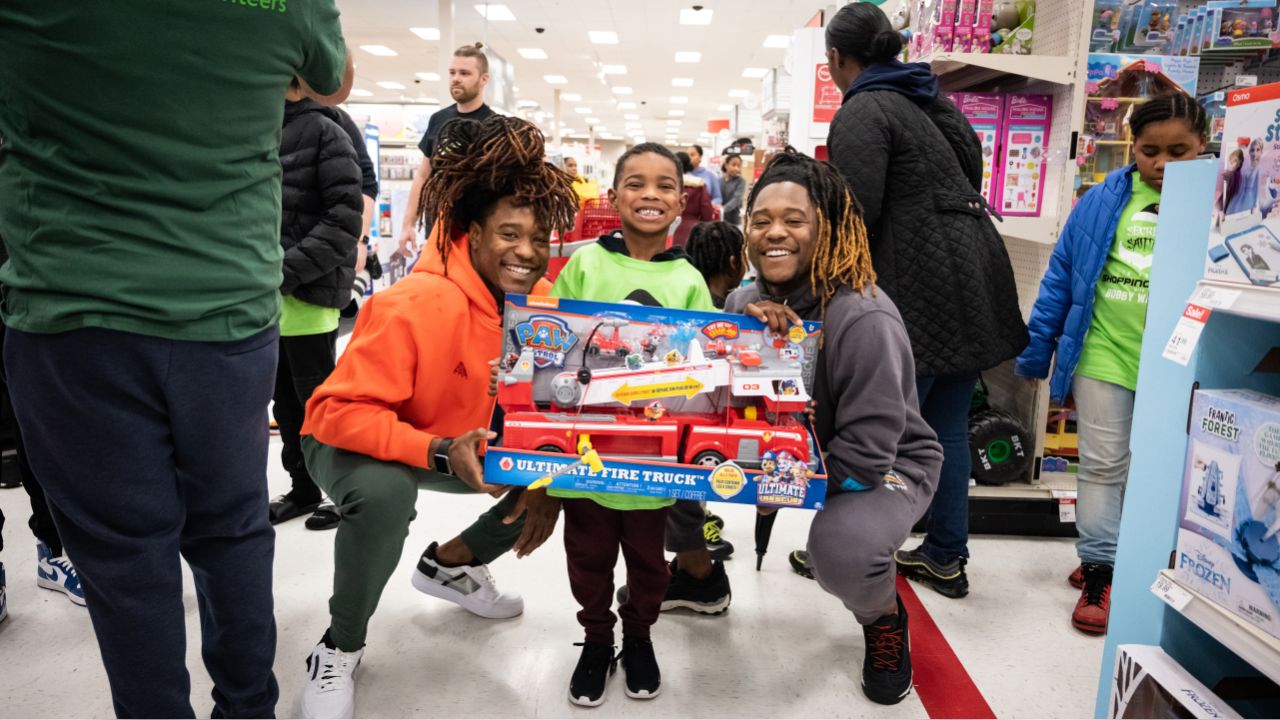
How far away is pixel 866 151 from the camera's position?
7.00 ft

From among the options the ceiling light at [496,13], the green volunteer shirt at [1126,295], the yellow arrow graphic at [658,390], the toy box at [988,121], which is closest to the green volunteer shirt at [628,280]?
the yellow arrow graphic at [658,390]

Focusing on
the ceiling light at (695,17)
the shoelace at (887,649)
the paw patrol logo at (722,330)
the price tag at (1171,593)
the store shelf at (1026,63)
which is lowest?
the shoelace at (887,649)

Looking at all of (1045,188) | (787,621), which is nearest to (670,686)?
(787,621)

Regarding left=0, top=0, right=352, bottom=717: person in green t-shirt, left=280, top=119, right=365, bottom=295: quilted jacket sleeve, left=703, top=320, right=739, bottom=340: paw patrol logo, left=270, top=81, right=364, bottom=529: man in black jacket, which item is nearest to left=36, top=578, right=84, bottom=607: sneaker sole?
left=270, top=81, right=364, bottom=529: man in black jacket

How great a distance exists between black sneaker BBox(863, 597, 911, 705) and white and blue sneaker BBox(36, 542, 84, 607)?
2.11 meters

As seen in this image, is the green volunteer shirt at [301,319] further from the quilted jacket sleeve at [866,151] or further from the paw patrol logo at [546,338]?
the quilted jacket sleeve at [866,151]

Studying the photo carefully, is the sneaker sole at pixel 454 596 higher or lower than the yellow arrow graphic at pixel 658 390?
lower

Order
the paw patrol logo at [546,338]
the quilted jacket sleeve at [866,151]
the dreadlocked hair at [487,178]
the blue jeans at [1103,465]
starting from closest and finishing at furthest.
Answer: the paw patrol logo at [546,338], the dreadlocked hair at [487,178], the quilted jacket sleeve at [866,151], the blue jeans at [1103,465]

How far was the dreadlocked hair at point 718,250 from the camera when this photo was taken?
289cm

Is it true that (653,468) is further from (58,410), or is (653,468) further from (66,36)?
(66,36)

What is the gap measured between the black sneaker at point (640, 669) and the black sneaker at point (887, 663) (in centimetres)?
50

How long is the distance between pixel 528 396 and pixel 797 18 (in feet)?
33.3

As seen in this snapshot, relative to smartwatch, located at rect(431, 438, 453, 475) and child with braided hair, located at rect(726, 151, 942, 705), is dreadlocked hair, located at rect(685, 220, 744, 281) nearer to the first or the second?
child with braided hair, located at rect(726, 151, 942, 705)

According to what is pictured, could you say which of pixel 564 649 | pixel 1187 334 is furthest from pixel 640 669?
pixel 1187 334
